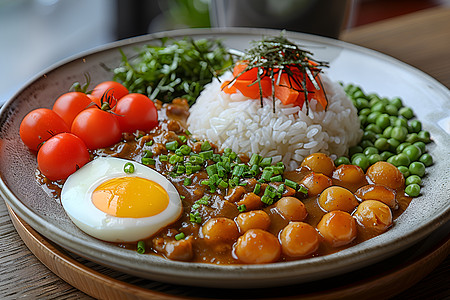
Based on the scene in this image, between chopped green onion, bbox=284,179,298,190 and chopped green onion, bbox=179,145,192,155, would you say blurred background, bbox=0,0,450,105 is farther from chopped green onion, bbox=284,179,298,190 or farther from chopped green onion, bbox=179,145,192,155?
chopped green onion, bbox=284,179,298,190

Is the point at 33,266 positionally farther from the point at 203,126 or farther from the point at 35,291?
the point at 203,126

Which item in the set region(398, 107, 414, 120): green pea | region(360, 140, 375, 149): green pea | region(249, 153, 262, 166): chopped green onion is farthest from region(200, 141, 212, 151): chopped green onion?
region(398, 107, 414, 120): green pea

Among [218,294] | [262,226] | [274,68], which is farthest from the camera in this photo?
[274,68]

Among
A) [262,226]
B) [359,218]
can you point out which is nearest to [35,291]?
[262,226]

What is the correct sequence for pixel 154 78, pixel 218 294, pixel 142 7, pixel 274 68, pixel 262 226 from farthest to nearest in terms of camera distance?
pixel 142 7 < pixel 154 78 < pixel 274 68 < pixel 262 226 < pixel 218 294

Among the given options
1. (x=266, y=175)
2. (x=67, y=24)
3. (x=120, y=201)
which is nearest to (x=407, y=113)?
(x=266, y=175)

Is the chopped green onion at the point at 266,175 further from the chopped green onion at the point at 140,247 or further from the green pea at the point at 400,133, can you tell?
the green pea at the point at 400,133

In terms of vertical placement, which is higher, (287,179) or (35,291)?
(287,179)

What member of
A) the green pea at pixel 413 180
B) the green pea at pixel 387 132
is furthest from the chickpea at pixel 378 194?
the green pea at pixel 387 132
